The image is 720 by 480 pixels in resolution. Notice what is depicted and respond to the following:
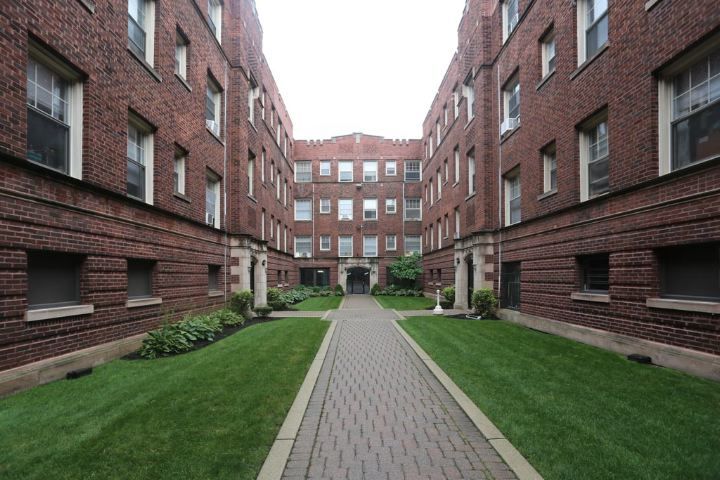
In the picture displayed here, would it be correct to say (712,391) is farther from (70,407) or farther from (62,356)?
(62,356)

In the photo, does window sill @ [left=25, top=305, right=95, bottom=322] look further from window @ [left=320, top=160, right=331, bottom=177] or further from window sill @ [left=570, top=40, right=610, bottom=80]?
window @ [left=320, top=160, right=331, bottom=177]

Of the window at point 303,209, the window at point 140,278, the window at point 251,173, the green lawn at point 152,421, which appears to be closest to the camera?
the green lawn at point 152,421

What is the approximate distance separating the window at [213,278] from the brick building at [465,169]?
0.25ft

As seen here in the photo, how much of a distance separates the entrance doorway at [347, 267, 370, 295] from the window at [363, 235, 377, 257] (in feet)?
5.63

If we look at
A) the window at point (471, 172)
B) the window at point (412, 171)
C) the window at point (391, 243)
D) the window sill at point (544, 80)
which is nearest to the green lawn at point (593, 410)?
the window sill at point (544, 80)

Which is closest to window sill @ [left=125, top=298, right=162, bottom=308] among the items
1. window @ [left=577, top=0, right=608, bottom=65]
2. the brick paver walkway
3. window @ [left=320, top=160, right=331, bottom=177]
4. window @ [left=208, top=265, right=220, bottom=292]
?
window @ [left=208, top=265, right=220, bottom=292]

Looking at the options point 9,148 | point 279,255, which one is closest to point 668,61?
point 9,148

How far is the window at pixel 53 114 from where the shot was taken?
6.43 m

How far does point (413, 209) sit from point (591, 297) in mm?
26514

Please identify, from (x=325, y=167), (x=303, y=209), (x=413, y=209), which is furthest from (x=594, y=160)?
(x=325, y=167)

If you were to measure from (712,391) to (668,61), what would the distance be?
19.3 feet

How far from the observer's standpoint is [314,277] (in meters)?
34.6

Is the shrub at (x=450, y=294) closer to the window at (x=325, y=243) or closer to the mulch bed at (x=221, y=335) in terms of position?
the mulch bed at (x=221, y=335)

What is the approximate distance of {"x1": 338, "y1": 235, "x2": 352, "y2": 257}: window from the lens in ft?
115
